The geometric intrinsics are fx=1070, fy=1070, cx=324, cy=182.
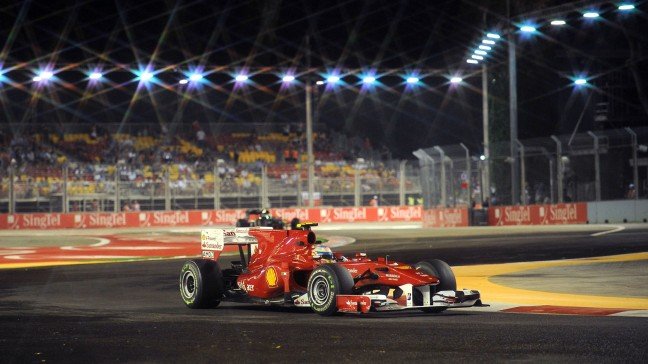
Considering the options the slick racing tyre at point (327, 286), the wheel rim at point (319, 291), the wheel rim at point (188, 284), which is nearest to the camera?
the slick racing tyre at point (327, 286)

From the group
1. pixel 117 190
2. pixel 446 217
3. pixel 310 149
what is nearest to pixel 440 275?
pixel 446 217

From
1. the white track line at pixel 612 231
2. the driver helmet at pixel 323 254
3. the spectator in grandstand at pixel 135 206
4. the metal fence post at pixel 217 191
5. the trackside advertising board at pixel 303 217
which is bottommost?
the driver helmet at pixel 323 254

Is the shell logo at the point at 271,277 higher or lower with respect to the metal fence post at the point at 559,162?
lower

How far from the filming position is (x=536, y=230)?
3728 centimetres

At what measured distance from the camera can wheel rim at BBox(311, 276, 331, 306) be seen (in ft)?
41.1

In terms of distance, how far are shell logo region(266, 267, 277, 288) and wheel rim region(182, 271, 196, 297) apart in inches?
48.2

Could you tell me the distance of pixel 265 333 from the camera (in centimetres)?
1088

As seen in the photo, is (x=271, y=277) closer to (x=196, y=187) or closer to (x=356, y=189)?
(x=196, y=187)

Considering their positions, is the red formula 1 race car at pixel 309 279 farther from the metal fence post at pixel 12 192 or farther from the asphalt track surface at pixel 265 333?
the metal fence post at pixel 12 192

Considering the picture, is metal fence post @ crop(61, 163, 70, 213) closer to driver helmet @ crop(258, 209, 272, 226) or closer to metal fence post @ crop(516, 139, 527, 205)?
driver helmet @ crop(258, 209, 272, 226)

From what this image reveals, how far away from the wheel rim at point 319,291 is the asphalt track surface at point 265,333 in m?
0.24

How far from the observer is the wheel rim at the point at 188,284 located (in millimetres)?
14188

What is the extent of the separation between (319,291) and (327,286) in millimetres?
287

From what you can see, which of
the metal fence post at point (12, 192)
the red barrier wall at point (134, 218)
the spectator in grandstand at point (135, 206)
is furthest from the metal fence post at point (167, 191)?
the metal fence post at point (12, 192)
